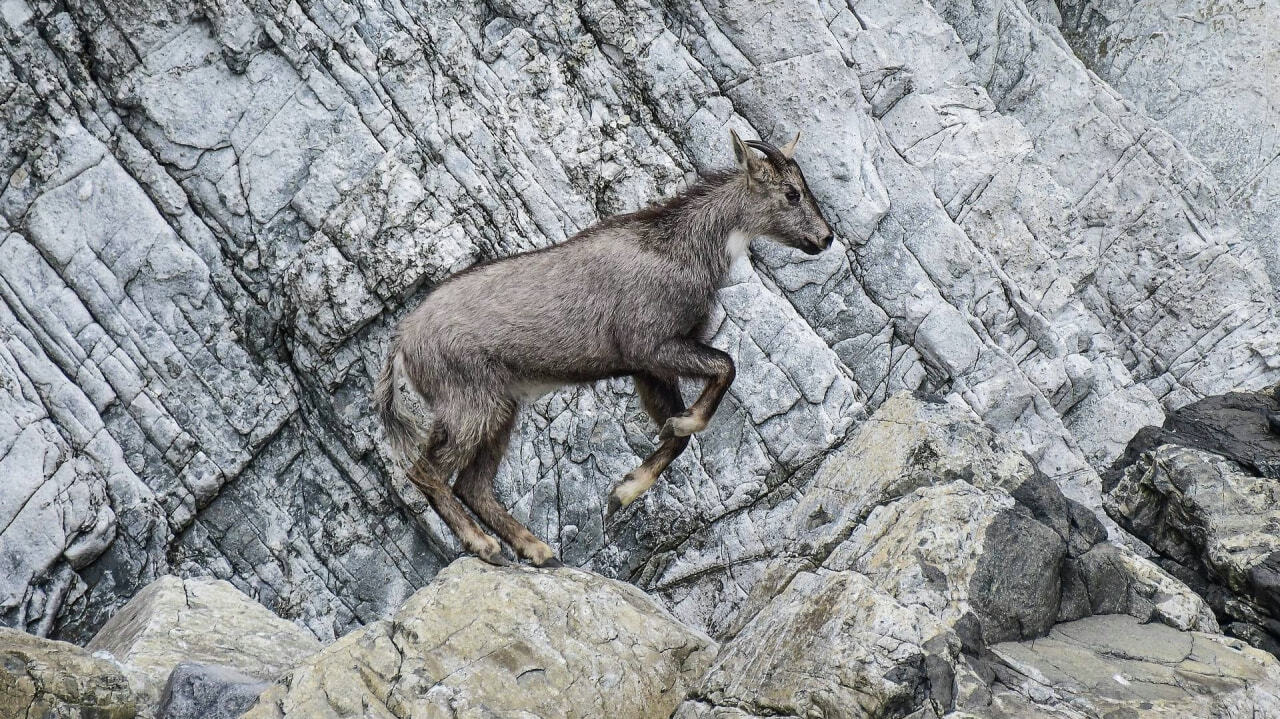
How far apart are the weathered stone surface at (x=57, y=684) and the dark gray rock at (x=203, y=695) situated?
1.18 feet

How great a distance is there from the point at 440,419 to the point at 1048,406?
23.8ft

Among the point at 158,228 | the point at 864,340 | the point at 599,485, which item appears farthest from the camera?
the point at 864,340

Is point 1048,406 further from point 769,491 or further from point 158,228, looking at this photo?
point 158,228

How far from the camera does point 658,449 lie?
9078 millimetres

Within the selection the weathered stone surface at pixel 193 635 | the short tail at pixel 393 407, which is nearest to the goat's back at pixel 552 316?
the short tail at pixel 393 407

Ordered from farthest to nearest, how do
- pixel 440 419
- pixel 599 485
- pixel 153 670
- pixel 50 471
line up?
pixel 599 485 → pixel 50 471 → pixel 440 419 → pixel 153 670

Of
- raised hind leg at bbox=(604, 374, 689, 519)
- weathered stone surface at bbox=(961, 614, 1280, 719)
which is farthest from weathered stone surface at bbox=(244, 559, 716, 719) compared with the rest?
weathered stone surface at bbox=(961, 614, 1280, 719)

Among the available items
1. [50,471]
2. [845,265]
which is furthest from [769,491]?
[50,471]

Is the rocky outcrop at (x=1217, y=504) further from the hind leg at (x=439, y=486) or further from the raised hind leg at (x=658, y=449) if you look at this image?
the hind leg at (x=439, y=486)

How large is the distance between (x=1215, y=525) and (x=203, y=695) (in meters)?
7.25

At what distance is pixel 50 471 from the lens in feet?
32.2

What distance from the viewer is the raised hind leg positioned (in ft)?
29.0

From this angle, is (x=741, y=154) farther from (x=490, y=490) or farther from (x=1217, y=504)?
(x=1217, y=504)

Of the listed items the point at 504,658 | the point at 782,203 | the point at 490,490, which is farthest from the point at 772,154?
the point at 504,658
